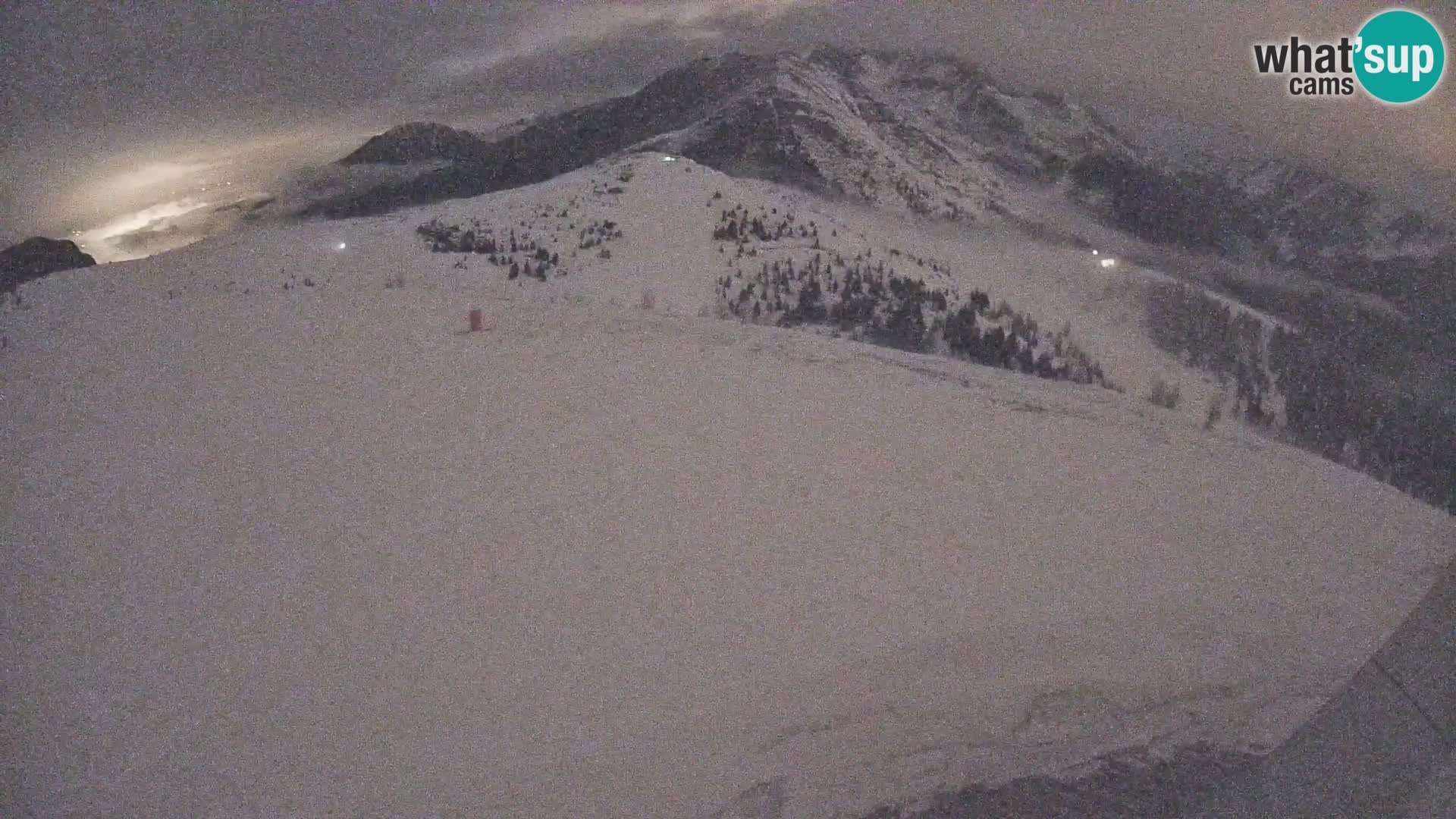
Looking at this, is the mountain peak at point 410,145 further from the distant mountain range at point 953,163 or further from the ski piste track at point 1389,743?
the ski piste track at point 1389,743

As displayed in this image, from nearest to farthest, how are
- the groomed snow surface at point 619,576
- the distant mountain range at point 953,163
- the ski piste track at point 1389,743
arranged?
the ski piste track at point 1389,743 → the groomed snow surface at point 619,576 → the distant mountain range at point 953,163

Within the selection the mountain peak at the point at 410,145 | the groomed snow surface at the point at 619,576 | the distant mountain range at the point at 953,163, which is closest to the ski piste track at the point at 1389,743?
the groomed snow surface at the point at 619,576

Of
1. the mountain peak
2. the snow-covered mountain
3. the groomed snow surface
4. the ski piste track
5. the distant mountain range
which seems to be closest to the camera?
the ski piste track

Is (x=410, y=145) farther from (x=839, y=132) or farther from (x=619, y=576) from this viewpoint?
(x=839, y=132)

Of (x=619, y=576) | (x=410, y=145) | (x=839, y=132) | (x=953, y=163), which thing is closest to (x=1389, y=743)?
(x=619, y=576)

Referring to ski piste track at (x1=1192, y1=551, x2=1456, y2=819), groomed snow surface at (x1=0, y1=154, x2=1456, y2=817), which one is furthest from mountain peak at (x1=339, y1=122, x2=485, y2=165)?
ski piste track at (x1=1192, y1=551, x2=1456, y2=819)

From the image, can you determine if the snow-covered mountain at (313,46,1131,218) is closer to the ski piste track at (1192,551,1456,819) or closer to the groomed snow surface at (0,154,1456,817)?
the groomed snow surface at (0,154,1456,817)

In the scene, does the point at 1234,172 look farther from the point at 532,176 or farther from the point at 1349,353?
the point at 532,176

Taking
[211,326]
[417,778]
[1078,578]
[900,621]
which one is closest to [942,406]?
[1078,578]
